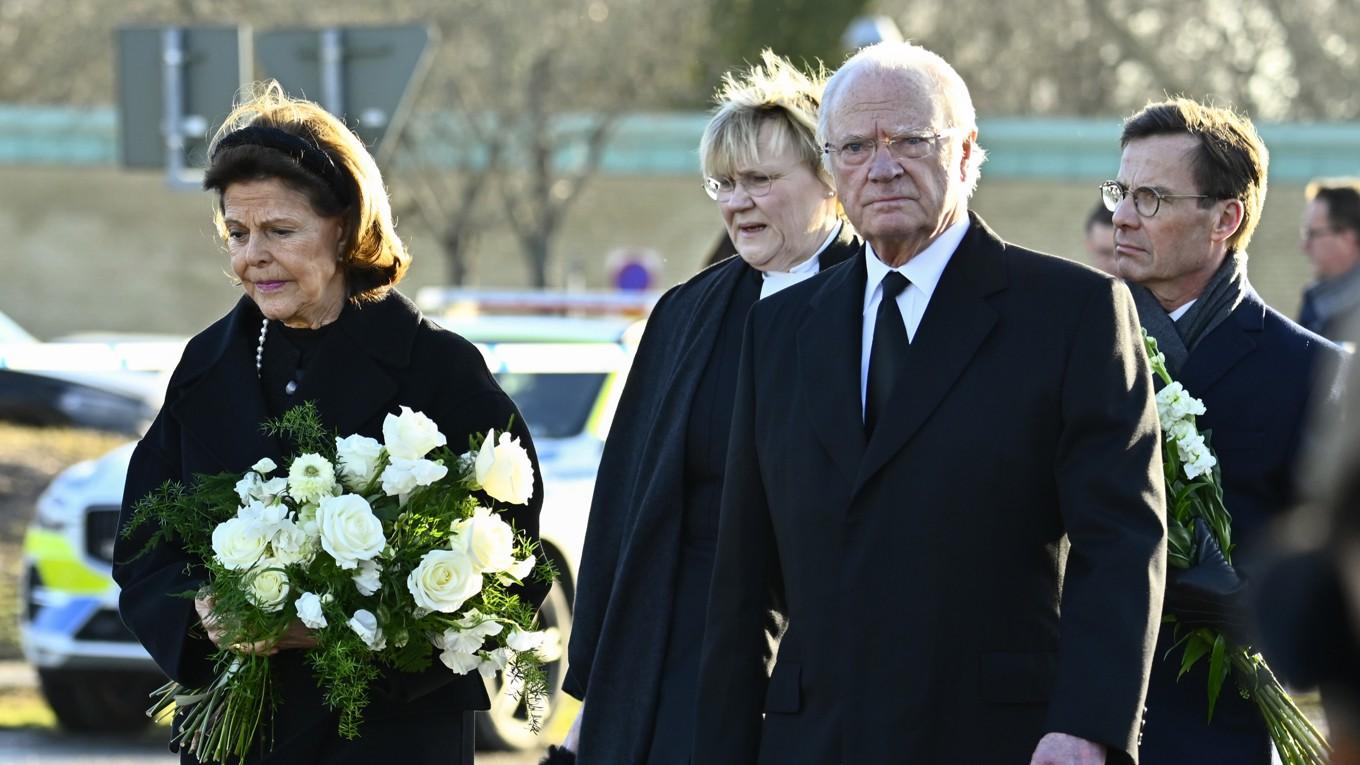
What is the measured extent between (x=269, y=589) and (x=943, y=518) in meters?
1.34

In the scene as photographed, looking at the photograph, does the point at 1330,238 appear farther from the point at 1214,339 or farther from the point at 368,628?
the point at 368,628

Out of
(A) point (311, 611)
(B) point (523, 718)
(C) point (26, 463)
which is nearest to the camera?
(A) point (311, 611)

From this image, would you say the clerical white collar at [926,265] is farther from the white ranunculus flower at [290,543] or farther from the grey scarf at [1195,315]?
the white ranunculus flower at [290,543]

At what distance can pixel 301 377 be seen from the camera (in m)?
4.27

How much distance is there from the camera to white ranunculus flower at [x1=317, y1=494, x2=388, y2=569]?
3.84 metres

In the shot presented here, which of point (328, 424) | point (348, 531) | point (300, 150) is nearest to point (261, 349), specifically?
point (328, 424)

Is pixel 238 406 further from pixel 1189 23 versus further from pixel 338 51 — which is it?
pixel 1189 23

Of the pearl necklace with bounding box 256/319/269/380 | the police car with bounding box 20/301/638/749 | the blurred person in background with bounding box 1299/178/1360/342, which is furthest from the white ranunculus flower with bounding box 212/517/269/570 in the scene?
the blurred person in background with bounding box 1299/178/1360/342

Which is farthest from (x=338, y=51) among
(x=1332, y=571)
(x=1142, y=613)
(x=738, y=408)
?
(x=1332, y=571)

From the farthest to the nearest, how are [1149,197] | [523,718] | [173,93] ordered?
[173,93], [523,718], [1149,197]

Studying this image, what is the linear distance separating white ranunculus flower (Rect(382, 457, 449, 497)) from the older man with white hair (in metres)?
0.67

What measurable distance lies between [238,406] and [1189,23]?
40371 millimetres

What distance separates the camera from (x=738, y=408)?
3.69 meters

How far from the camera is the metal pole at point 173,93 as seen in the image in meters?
10.6
